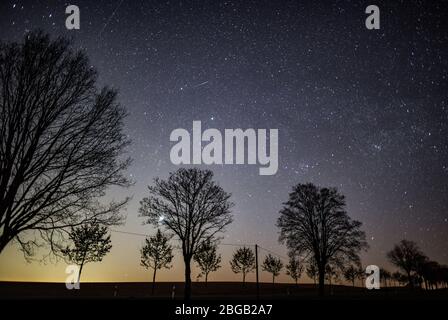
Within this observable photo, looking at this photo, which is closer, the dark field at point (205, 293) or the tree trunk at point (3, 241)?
the tree trunk at point (3, 241)

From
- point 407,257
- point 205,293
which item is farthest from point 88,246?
point 407,257

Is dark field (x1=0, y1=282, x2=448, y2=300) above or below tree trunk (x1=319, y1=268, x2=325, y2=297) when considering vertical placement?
below

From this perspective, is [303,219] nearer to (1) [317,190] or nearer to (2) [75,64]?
(1) [317,190]

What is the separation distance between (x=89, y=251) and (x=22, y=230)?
31246 mm

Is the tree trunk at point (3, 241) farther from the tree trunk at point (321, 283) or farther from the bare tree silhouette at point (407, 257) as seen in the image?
the bare tree silhouette at point (407, 257)

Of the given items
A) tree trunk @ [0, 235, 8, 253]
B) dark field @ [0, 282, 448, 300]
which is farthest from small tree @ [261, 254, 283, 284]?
tree trunk @ [0, 235, 8, 253]

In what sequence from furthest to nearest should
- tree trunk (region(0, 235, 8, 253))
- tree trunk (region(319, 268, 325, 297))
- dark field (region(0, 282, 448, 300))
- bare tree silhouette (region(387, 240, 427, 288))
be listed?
bare tree silhouette (region(387, 240, 427, 288)) < dark field (region(0, 282, 448, 300)) < tree trunk (region(319, 268, 325, 297)) < tree trunk (region(0, 235, 8, 253))

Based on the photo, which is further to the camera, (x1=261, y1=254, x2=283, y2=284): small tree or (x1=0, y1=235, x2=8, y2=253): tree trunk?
(x1=261, y1=254, x2=283, y2=284): small tree

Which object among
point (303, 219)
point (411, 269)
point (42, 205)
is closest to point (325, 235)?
point (303, 219)

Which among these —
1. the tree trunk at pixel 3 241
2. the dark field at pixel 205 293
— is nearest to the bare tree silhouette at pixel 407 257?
the dark field at pixel 205 293

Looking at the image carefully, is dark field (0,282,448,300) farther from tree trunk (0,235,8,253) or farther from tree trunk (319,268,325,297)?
tree trunk (0,235,8,253)

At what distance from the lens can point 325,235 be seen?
32.4m

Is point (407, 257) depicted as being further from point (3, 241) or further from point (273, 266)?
point (3, 241)

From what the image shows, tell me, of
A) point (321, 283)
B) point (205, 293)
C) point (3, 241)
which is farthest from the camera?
point (205, 293)
